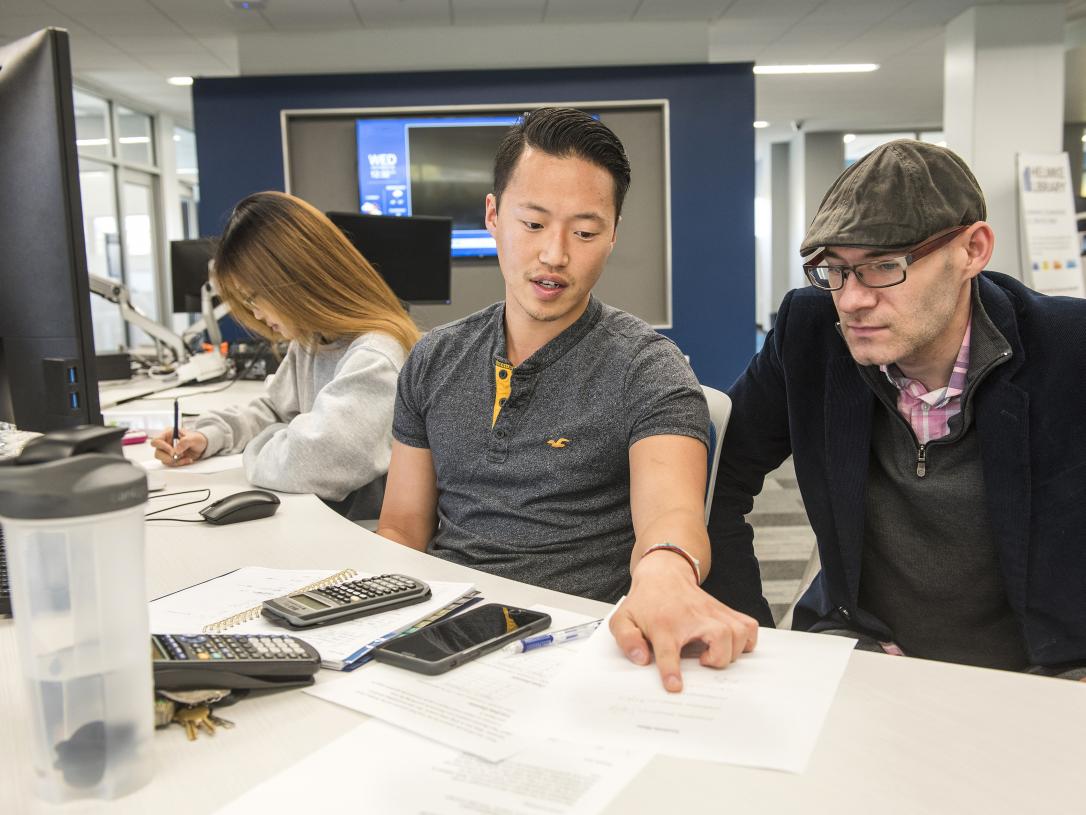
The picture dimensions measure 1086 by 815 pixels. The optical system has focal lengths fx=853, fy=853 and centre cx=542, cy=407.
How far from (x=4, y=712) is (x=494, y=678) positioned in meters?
0.42

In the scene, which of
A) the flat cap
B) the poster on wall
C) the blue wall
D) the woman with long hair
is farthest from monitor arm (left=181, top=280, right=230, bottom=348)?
the poster on wall

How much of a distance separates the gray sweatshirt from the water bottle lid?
1063 millimetres

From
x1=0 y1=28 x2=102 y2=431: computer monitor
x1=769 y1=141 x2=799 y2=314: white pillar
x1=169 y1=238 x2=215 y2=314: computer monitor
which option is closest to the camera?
x1=0 y1=28 x2=102 y2=431: computer monitor

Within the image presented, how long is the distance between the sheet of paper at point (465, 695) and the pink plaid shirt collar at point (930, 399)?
66 centimetres

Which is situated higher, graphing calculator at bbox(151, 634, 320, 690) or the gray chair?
the gray chair

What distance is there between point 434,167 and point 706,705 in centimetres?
567

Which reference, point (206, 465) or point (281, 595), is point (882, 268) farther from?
point (206, 465)

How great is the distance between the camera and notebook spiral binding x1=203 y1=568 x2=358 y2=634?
0.90 m

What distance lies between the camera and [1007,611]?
1.25 metres

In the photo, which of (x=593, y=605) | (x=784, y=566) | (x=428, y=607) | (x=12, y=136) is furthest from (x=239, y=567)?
(x=784, y=566)

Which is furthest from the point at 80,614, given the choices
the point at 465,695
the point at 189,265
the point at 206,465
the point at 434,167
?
the point at 434,167

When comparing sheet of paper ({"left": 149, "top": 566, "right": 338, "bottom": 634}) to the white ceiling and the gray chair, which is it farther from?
the white ceiling

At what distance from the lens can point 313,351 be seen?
1.89 meters

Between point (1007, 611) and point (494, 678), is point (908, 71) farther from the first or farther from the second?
point (494, 678)
